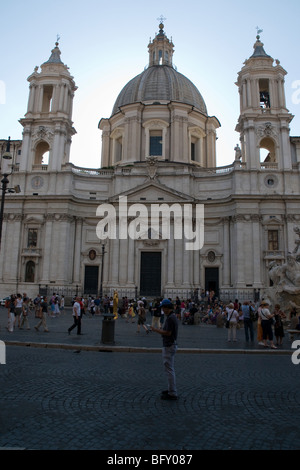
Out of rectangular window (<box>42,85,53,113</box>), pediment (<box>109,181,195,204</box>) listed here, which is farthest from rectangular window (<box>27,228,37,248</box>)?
rectangular window (<box>42,85,53,113</box>)

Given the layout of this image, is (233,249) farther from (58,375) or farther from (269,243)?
(58,375)

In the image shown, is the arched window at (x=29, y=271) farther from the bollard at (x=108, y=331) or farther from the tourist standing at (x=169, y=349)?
the tourist standing at (x=169, y=349)

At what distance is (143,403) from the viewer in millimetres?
6035

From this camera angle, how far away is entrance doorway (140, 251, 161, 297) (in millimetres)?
35594

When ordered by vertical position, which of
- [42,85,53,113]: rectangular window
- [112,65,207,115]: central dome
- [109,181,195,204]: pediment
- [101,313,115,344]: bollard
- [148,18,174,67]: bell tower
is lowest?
[101,313,115,344]: bollard

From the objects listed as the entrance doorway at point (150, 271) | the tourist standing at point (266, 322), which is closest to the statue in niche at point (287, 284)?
the tourist standing at point (266, 322)

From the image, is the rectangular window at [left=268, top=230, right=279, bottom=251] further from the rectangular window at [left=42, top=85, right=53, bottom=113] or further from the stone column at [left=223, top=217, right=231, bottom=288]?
the rectangular window at [left=42, top=85, right=53, bottom=113]

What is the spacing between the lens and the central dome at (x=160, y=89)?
144ft

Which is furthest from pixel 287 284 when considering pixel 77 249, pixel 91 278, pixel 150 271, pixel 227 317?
pixel 77 249

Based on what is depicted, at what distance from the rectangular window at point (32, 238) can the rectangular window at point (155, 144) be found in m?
15.6

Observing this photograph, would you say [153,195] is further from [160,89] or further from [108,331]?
[108,331]

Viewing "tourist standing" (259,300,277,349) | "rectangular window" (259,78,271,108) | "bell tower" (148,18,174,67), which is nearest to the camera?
"tourist standing" (259,300,277,349)

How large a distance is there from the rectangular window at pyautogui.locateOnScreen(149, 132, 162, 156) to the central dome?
428 centimetres
